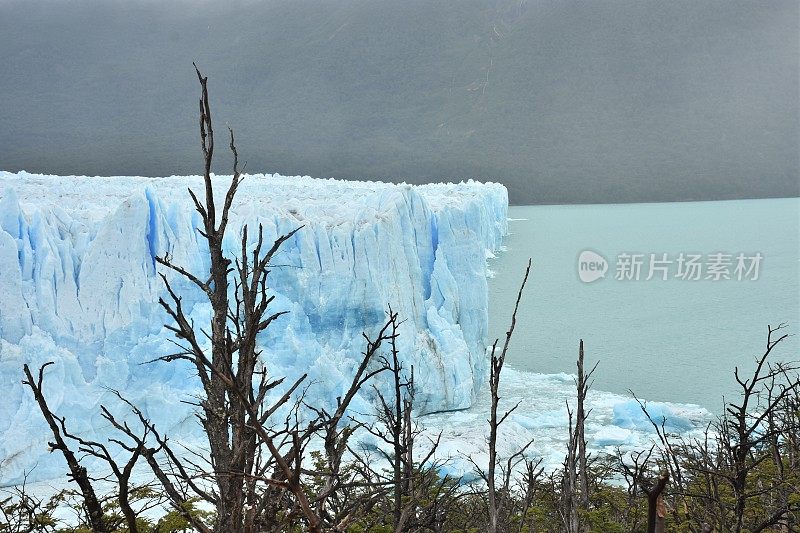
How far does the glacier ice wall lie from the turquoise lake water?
5.03 meters

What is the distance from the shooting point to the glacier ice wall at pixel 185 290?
31.7 feet

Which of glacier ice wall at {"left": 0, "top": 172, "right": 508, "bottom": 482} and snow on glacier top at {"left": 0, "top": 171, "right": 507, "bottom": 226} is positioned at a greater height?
snow on glacier top at {"left": 0, "top": 171, "right": 507, "bottom": 226}

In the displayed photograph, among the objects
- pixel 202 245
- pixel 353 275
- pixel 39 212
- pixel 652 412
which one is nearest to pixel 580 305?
pixel 652 412

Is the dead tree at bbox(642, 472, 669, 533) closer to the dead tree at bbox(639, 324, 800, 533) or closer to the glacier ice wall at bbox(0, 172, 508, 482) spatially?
the dead tree at bbox(639, 324, 800, 533)

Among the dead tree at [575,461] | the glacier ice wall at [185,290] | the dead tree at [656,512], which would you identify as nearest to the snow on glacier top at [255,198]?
the glacier ice wall at [185,290]

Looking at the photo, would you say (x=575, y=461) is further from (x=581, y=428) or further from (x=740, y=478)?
(x=740, y=478)

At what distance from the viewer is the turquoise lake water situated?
1720 cm

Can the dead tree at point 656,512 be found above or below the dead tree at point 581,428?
above

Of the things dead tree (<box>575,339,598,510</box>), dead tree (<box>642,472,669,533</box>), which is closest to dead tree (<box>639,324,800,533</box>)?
dead tree (<box>575,339,598,510</box>)

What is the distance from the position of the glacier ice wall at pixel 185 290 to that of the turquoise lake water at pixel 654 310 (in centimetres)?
503

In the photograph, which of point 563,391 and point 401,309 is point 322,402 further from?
point 563,391

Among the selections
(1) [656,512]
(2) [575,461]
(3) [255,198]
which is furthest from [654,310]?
(1) [656,512]

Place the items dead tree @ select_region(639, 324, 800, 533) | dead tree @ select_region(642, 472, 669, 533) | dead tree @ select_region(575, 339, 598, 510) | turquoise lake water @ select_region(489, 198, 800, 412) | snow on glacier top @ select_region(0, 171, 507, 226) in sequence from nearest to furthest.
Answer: dead tree @ select_region(642, 472, 669, 533) → dead tree @ select_region(639, 324, 800, 533) → dead tree @ select_region(575, 339, 598, 510) → snow on glacier top @ select_region(0, 171, 507, 226) → turquoise lake water @ select_region(489, 198, 800, 412)

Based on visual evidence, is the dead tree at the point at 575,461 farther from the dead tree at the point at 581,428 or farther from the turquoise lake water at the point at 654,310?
the turquoise lake water at the point at 654,310
